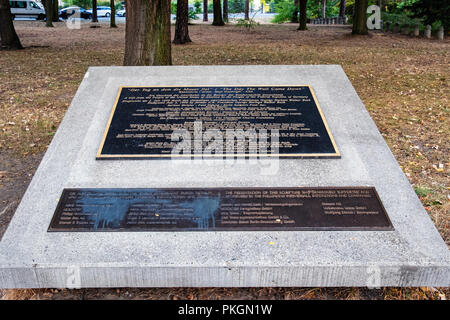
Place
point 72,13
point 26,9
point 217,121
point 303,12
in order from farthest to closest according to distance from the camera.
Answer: point 72,13 → point 26,9 → point 303,12 → point 217,121

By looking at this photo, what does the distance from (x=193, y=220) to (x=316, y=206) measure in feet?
3.34

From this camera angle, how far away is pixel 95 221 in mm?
2893

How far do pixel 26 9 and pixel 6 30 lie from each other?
2275 centimetres

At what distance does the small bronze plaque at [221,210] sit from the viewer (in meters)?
2.87

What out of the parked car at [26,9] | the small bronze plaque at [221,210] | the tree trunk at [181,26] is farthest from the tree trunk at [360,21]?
the parked car at [26,9]

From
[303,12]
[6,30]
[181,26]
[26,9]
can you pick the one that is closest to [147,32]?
[181,26]

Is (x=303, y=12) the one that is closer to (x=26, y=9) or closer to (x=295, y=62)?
(x=295, y=62)

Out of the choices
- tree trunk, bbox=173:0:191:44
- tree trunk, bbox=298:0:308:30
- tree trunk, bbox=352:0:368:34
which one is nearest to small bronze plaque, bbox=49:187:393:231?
tree trunk, bbox=173:0:191:44

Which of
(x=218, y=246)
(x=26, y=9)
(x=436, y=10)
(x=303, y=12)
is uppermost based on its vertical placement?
(x=26, y=9)

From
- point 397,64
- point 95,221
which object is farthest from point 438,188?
point 397,64

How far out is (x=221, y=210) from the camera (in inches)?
118

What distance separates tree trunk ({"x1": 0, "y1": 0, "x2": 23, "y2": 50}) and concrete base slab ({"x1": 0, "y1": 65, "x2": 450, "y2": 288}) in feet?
37.3

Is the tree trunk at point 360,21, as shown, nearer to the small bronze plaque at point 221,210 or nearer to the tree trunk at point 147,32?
the tree trunk at point 147,32
